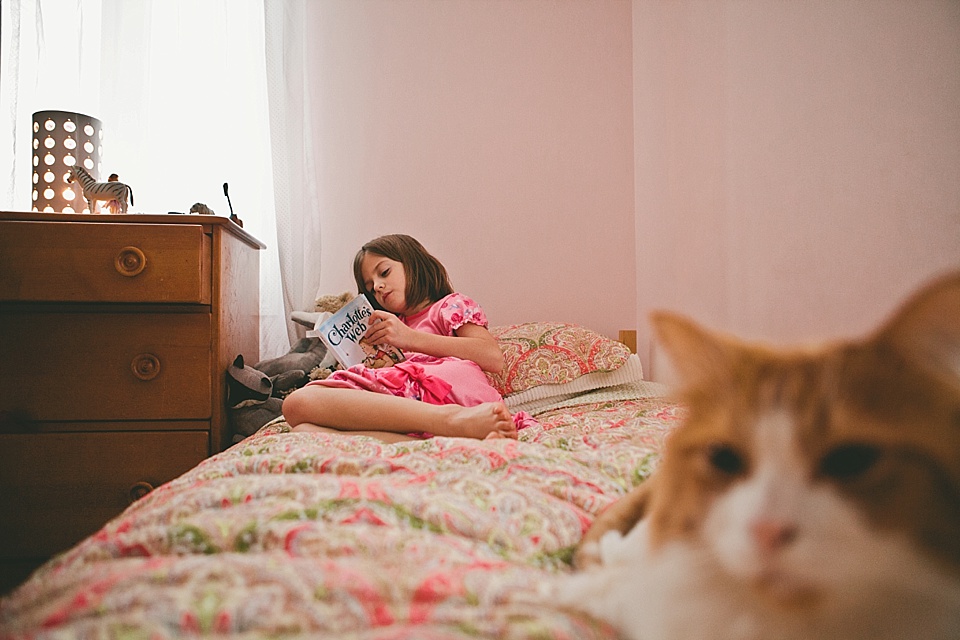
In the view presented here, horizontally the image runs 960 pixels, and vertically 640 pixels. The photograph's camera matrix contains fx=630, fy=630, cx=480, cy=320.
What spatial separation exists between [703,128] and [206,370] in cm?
123

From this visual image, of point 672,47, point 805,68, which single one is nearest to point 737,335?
point 805,68

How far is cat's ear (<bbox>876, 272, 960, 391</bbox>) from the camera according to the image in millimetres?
195

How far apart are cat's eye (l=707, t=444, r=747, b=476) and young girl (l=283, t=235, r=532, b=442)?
722 mm

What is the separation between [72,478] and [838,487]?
150 centimetres

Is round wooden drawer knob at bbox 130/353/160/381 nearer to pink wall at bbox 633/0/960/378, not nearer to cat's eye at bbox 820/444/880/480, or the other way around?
pink wall at bbox 633/0/960/378

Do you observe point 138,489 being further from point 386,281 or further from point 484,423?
point 484,423

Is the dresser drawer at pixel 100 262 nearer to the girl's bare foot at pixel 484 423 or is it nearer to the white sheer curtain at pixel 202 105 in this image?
the white sheer curtain at pixel 202 105

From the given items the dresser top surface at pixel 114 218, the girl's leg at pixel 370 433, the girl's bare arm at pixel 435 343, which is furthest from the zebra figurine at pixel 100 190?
the girl's leg at pixel 370 433

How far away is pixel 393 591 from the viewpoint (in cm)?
41

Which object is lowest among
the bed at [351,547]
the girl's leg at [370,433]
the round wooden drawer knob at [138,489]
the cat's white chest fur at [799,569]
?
the round wooden drawer knob at [138,489]

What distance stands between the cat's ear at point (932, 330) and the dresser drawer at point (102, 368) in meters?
1.38

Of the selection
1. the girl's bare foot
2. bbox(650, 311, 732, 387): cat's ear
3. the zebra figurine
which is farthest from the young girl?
bbox(650, 311, 732, 387): cat's ear

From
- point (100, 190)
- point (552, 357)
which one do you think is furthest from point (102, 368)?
point (552, 357)

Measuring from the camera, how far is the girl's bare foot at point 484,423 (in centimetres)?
96
